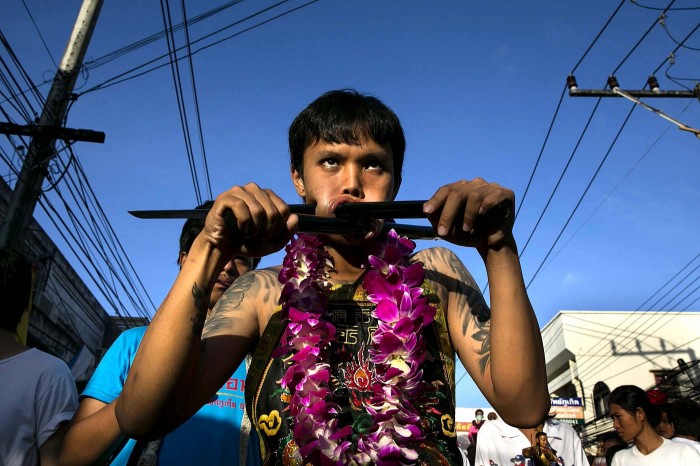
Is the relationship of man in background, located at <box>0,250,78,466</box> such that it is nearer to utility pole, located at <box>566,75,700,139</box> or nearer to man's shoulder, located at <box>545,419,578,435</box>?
man's shoulder, located at <box>545,419,578,435</box>

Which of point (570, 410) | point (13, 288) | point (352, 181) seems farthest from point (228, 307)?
point (570, 410)

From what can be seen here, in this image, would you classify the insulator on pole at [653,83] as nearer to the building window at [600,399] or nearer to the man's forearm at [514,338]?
the man's forearm at [514,338]

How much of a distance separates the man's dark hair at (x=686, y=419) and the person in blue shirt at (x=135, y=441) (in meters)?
5.94

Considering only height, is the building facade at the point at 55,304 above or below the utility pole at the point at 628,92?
below

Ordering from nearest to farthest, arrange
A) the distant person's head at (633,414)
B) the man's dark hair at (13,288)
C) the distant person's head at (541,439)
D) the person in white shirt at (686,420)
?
1. the man's dark hair at (13,288)
2. the distant person's head at (633,414)
3. the distant person's head at (541,439)
4. the person in white shirt at (686,420)

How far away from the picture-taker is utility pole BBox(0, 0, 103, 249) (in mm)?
7684

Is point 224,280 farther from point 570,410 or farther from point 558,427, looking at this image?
point 570,410

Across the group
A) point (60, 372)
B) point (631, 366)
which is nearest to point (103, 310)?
point (60, 372)

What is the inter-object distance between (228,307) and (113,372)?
3.20ft

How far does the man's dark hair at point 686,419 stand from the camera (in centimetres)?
639

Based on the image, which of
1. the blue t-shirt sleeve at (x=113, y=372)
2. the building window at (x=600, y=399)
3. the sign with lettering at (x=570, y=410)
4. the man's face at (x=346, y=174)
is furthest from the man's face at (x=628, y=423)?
the building window at (x=600, y=399)

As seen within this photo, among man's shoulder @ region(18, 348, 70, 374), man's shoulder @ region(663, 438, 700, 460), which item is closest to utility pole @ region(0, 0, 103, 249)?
man's shoulder @ region(18, 348, 70, 374)

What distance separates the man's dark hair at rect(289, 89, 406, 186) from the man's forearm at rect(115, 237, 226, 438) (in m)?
0.77

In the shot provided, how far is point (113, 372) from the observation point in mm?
2500
